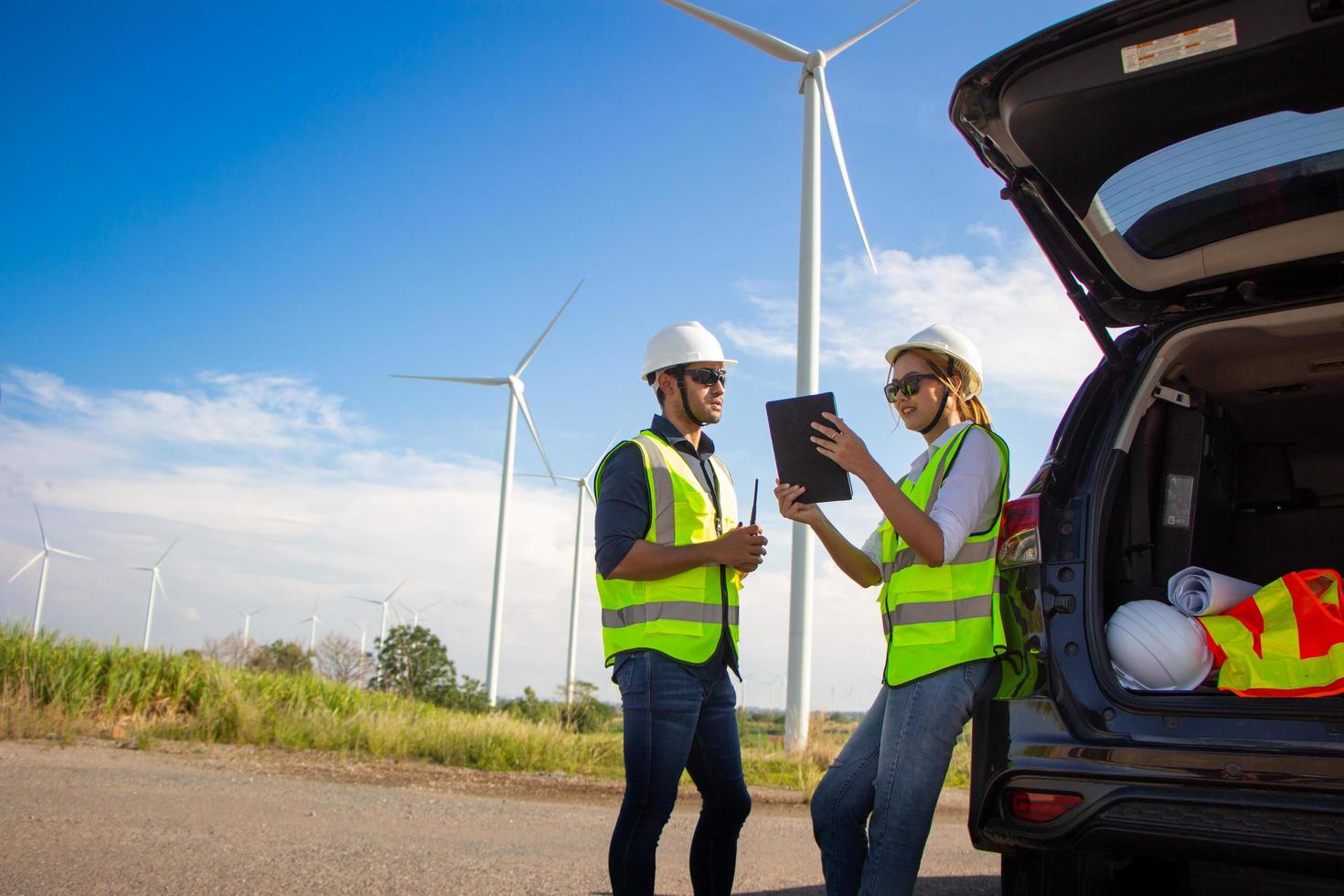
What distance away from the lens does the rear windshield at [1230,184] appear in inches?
95.4

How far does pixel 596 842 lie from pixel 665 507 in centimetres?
243

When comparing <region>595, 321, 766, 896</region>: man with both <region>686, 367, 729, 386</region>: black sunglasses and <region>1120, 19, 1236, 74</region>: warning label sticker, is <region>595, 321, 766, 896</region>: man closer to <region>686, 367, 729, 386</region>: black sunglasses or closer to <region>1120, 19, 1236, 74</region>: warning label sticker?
<region>686, 367, 729, 386</region>: black sunglasses

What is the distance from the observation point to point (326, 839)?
4648 mm

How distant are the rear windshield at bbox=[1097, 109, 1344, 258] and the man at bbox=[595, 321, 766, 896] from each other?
1.38 meters

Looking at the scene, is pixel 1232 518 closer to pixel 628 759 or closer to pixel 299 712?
pixel 628 759

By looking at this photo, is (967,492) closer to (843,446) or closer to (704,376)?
(843,446)

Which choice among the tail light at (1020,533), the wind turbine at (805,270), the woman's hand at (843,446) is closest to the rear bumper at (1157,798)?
the tail light at (1020,533)

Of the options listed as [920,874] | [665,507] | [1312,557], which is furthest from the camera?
[920,874]

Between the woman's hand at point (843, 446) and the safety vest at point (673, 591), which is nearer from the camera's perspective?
the woman's hand at point (843, 446)

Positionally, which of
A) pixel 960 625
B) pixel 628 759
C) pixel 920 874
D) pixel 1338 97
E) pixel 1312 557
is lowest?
pixel 920 874

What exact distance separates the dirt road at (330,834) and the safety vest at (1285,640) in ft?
7.33

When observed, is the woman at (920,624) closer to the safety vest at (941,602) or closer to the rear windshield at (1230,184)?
the safety vest at (941,602)

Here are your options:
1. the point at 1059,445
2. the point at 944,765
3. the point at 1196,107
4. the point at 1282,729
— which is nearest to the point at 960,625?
the point at 944,765

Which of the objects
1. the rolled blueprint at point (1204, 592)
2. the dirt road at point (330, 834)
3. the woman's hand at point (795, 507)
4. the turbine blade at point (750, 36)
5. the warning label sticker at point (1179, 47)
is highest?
the turbine blade at point (750, 36)
